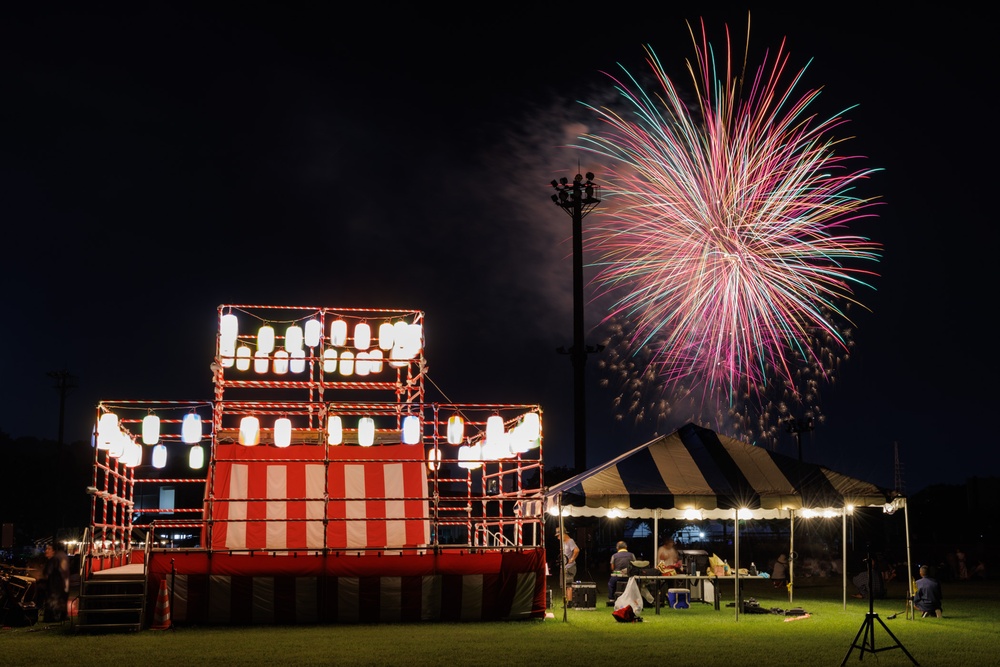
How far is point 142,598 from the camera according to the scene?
14.9 m

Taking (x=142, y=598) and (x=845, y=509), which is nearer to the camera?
(x=142, y=598)

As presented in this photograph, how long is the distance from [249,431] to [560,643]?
8.70 m

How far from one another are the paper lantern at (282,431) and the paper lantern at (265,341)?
1528 millimetres

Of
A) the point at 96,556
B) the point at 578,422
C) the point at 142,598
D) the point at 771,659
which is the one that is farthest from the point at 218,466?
the point at 771,659

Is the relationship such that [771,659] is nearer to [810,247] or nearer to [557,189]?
[810,247]

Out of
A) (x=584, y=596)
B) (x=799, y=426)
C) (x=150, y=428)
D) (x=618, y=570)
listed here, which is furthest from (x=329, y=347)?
(x=799, y=426)

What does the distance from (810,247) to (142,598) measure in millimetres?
14752

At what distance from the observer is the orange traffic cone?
48.8 ft

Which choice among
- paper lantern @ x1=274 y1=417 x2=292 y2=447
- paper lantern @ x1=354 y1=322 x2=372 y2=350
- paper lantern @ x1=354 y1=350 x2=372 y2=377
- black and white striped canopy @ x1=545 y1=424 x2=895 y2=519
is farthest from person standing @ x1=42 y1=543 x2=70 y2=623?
black and white striped canopy @ x1=545 y1=424 x2=895 y2=519

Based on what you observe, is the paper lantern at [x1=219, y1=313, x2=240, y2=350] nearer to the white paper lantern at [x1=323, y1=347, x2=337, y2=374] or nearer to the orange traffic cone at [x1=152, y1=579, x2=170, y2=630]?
the white paper lantern at [x1=323, y1=347, x2=337, y2=374]

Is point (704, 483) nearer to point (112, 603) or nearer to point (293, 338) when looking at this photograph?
point (293, 338)

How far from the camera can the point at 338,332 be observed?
802 inches

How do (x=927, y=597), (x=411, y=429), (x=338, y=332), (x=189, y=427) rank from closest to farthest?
(x=927, y=597)
(x=189, y=427)
(x=411, y=429)
(x=338, y=332)

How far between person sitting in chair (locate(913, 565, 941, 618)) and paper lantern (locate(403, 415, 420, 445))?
9682mm
